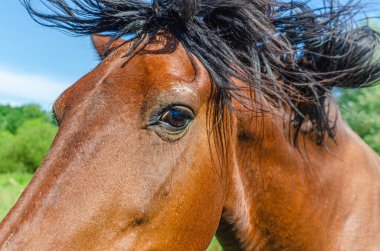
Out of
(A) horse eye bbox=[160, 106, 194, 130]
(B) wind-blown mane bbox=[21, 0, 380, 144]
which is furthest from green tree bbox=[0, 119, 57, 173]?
(A) horse eye bbox=[160, 106, 194, 130]

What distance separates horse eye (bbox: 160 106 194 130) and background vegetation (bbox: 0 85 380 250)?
4.48ft

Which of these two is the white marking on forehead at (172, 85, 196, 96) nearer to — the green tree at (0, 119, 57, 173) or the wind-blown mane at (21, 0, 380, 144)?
the wind-blown mane at (21, 0, 380, 144)

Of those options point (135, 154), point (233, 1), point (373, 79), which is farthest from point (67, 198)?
point (373, 79)

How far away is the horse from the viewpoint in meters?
1.58

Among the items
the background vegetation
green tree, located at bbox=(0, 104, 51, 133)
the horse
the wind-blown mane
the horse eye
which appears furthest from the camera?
green tree, located at bbox=(0, 104, 51, 133)

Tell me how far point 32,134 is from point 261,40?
83.8 feet

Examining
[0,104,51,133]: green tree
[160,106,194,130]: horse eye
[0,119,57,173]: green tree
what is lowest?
[0,104,51,133]: green tree

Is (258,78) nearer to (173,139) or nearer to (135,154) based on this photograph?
(173,139)

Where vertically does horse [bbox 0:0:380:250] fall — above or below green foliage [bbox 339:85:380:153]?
above

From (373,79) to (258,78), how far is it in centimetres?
112

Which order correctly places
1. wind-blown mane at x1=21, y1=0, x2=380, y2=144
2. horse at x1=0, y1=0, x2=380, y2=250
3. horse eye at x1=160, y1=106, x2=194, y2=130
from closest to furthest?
horse at x1=0, y1=0, x2=380, y2=250, horse eye at x1=160, y1=106, x2=194, y2=130, wind-blown mane at x1=21, y1=0, x2=380, y2=144

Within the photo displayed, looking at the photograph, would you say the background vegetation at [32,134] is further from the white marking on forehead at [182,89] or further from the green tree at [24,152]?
the white marking on forehead at [182,89]

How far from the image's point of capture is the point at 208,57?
6.48ft

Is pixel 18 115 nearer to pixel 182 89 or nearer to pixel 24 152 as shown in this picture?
pixel 24 152
